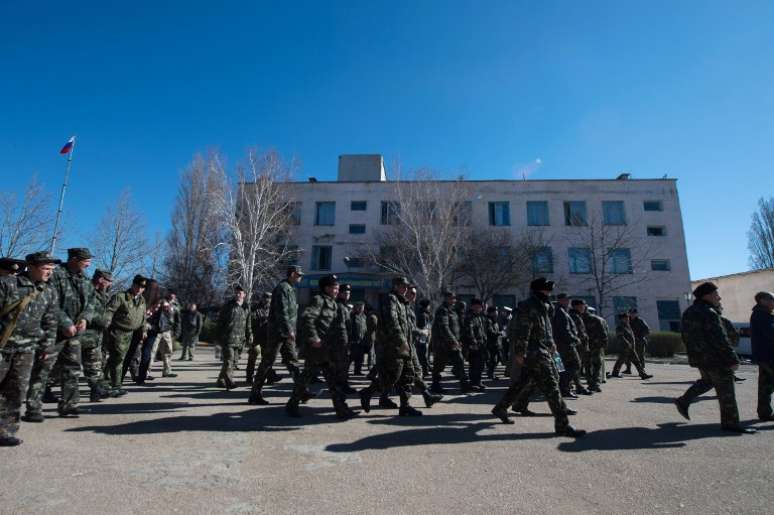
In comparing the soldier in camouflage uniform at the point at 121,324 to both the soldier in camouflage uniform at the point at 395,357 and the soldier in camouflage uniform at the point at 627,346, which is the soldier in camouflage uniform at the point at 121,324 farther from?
the soldier in camouflage uniform at the point at 627,346

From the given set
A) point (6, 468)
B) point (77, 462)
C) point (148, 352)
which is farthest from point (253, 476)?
point (148, 352)

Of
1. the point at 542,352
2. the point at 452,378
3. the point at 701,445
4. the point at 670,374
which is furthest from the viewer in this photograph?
the point at 670,374

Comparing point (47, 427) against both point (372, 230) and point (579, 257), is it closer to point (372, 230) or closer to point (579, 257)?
point (372, 230)

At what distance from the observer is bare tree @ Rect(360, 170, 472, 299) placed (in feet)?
79.5

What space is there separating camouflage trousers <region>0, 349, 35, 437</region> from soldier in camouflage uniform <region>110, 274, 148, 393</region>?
2620mm

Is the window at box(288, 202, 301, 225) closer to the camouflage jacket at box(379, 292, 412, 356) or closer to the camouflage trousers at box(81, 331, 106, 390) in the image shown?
the camouflage trousers at box(81, 331, 106, 390)

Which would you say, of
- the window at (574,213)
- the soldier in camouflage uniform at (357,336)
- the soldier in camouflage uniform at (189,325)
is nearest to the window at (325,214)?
the soldier in camouflage uniform at (189,325)

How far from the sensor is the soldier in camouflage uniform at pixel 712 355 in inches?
188

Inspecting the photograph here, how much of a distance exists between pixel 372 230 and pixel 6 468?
2797 centimetres

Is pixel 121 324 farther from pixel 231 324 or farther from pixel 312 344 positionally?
pixel 312 344

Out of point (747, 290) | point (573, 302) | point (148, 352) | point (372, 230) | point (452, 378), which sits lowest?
point (452, 378)

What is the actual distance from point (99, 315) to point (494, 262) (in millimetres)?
23548

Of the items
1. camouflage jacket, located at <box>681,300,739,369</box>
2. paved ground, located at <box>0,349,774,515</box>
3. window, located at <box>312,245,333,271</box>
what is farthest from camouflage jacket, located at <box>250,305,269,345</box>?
window, located at <box>312,245,333,271</box>

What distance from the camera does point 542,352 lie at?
4852 millimetres
